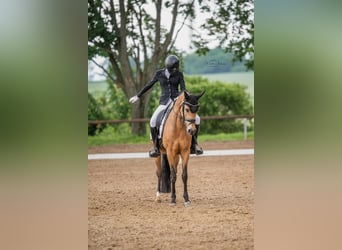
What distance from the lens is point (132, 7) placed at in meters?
6.14

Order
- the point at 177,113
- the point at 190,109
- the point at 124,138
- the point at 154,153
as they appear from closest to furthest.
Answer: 1. the point at 190,109
2. the point at 177,113
3. the point at 154,153
4. the point at 124,138

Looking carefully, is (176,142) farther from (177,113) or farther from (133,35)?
(133,35)

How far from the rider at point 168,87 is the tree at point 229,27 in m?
0.44

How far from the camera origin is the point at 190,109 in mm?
5605

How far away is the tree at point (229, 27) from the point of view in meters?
6.04

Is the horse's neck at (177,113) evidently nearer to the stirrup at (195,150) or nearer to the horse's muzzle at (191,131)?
the horse's muzzle at (191,131)

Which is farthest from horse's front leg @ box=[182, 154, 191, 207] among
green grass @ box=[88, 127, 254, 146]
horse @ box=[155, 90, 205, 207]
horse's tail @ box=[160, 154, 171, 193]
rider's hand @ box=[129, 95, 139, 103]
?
rider's hand @ box=[129, 95, 139, 103]

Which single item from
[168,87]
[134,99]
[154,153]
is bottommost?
[154,153]

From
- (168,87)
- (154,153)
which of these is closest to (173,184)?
(154,153)

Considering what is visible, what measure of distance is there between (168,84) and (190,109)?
337mm
